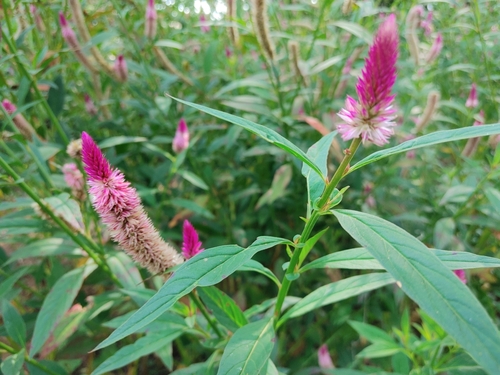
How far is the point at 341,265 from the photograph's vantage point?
90 centimetres

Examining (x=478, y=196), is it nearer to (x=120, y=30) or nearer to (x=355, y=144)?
(x=355, y=144)

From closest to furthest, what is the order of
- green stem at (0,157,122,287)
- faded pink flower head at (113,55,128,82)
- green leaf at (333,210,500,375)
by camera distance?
green leaf at (333,210,500,375) < green stem at (0,157,122,287) < faded pink flower head at (113,55,128,82)

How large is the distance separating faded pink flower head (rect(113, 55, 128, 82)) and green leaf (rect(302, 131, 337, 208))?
1.40 meters

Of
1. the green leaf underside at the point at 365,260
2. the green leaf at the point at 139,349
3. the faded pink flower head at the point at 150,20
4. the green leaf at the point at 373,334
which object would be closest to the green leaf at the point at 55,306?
the green leaf at the point at 139,349

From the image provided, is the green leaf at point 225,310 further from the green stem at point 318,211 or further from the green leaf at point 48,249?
the green leaf at point 48,249

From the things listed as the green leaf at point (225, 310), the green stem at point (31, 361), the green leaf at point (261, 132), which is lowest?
the green stem at point (31, 361)

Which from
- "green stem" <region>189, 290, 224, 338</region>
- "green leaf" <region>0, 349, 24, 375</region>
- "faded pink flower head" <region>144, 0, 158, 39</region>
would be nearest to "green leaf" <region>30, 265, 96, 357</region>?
"green leaf" <region>0, 349, 24, 375</region>

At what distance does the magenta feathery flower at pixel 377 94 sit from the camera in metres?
0.64

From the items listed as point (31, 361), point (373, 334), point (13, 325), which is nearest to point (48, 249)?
point (13, 325)

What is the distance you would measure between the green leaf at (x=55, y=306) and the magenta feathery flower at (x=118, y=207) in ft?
1.77

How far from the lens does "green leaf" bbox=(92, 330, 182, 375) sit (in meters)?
1.00

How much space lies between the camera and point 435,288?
1.80ft

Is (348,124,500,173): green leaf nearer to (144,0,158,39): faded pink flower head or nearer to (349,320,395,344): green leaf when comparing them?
(349,320,395,344): green leaf

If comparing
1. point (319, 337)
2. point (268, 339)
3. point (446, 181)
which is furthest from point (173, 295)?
point (446, 181)
